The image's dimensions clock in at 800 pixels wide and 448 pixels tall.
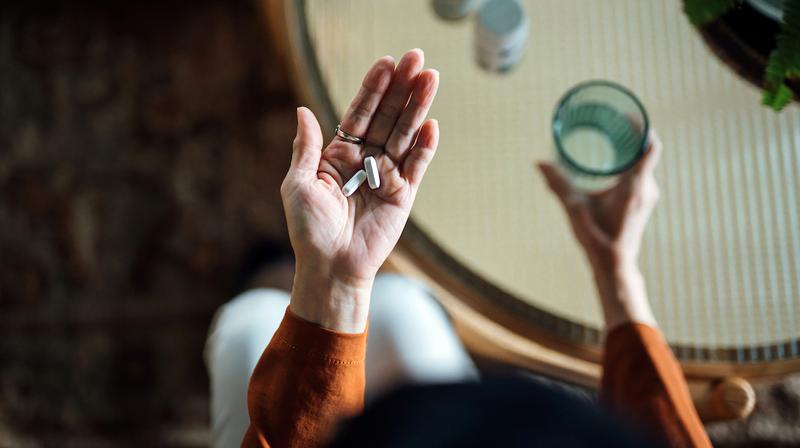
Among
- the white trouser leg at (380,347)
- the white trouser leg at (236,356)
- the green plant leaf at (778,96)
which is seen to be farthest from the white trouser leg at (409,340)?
the green plant leaf at (778,96)

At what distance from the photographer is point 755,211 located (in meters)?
0.76

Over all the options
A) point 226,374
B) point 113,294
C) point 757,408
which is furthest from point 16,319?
point 757,408

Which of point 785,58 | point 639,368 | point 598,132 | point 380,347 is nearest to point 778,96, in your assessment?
point 785,58

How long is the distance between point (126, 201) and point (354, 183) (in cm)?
83

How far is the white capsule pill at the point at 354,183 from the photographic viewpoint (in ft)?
2.01

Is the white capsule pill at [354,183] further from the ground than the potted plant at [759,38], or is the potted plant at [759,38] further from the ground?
the potted plant at [759,38]

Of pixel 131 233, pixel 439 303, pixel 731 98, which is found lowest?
pixel 131 233

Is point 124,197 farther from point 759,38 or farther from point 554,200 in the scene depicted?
point 759,38

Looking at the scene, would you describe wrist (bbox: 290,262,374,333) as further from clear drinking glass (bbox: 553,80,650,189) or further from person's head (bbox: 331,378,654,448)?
clear drinking glass (bbox: 553,80,650,189)

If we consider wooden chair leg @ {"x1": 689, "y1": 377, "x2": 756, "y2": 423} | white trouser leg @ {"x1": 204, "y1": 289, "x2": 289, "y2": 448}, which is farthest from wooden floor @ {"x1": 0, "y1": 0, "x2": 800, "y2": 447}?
wooden chair leg @ {"x1": 689, "y1": 377, "x2": 756, "y2": 423}

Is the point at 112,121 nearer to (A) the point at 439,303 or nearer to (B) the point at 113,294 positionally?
(B) the point at 113,294

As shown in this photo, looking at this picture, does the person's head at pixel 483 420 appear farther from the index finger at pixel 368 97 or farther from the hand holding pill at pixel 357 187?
the index finger at pixel 368 97

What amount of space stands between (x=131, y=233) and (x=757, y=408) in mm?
1232

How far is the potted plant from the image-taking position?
0.55 metres
